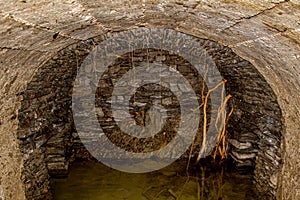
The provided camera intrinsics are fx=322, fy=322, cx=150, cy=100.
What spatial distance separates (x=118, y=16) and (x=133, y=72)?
2.55 meters

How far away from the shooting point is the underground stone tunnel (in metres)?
2.39

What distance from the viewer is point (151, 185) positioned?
4.19 meters

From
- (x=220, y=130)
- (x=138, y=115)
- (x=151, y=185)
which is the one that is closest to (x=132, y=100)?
(x=138, y=115)

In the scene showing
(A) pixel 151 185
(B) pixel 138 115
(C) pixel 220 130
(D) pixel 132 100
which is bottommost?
Answer: (A) pixel 151 185

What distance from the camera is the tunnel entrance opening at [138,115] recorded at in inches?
141

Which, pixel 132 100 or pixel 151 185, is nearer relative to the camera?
pixel 151 185

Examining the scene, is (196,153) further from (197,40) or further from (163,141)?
(197,40)

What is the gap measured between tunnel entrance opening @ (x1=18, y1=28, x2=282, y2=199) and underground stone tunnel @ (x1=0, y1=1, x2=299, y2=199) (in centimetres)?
1

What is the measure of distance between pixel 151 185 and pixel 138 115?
3.52ft

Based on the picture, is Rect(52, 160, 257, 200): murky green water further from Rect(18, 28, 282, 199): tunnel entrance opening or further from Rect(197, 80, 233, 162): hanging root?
Rect(197, 80, 233, 162): hanging root

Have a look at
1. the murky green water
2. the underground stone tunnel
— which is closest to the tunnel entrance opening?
the underground stone tunnel

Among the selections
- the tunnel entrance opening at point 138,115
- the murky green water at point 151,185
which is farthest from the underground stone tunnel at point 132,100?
the murky green water at point 151,185

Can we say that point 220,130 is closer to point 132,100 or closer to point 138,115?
point 138,115

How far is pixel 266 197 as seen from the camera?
142 inches
